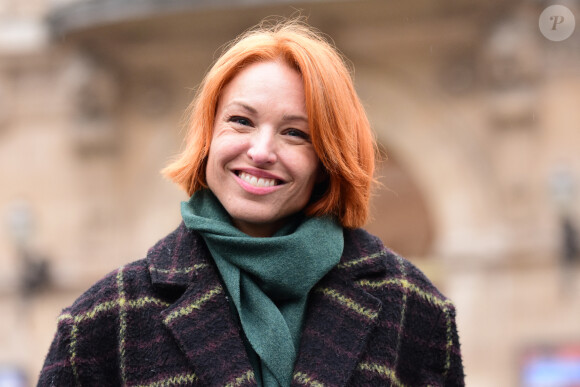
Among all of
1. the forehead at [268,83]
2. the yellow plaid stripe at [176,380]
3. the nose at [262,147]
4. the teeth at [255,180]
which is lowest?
the yellow plaid stripe at [176,380]

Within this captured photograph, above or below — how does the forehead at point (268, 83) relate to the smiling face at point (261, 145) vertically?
above

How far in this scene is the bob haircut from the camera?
2166mm

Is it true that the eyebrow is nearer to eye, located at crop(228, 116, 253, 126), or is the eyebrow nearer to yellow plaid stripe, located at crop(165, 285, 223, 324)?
eye, located at crop(228, 116, 253, 126)

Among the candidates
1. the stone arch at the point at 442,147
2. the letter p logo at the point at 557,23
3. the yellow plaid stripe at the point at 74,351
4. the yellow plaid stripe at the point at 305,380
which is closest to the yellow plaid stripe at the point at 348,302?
the yellow plaid stripe at the point at 305,380

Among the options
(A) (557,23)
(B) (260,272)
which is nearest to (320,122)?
(B) (260,272)

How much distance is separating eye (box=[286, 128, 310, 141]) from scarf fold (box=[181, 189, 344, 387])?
0.21 meters

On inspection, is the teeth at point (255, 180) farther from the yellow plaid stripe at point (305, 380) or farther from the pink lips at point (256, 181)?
the yellow plaid stripe at point (305, 380)

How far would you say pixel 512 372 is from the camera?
807cm

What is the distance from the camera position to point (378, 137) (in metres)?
8.68

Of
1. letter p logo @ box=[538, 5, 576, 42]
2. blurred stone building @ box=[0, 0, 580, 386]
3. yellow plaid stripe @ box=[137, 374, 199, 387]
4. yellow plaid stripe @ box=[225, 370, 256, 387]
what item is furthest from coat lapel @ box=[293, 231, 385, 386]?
letter p logo @ box=[538, 5, 576, 42]

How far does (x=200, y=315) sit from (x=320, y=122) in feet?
1.73

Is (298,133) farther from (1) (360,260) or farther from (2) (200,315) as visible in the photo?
(2) (200,315)

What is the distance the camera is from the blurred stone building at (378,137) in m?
8.12

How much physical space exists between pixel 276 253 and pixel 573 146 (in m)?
6.61
